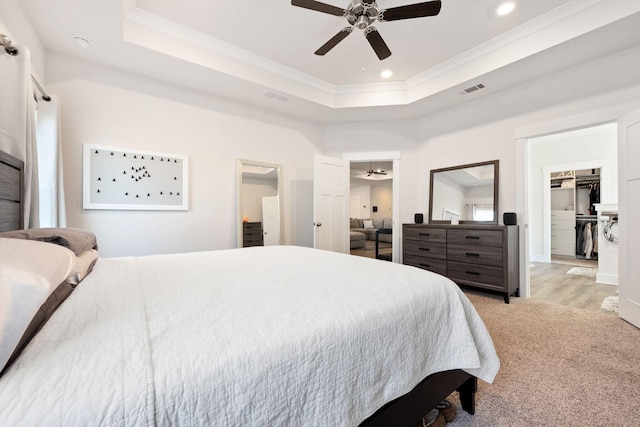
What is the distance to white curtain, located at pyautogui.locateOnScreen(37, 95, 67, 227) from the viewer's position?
2215 millimetres

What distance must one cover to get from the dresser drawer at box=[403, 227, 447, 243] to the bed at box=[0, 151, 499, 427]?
2.34 metres

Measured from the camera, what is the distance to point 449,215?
382 cm

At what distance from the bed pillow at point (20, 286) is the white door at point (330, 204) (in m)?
3.19

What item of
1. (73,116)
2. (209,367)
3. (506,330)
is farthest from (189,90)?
(506,330)

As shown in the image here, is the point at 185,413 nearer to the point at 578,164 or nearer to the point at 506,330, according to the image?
the point at 506,330

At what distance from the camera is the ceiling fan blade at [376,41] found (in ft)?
7.11

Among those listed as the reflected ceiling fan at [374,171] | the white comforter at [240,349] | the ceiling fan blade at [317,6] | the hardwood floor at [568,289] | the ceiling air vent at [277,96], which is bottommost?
the hardwood floor at [568,289]

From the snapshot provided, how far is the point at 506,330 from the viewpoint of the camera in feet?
7.26

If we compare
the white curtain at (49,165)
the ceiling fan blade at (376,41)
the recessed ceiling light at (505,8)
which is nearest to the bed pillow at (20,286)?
the white curtain at (49,165)

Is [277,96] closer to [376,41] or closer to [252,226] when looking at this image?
[376,41]

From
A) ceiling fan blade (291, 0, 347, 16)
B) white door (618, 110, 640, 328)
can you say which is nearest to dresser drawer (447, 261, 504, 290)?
white door (618, 110, 640, 328)

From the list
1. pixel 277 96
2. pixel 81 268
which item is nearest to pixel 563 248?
pixel 277 96

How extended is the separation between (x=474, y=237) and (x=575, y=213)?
4.57m

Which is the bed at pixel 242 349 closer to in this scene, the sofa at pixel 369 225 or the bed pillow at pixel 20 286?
the bed pillow at pixel 20 286
